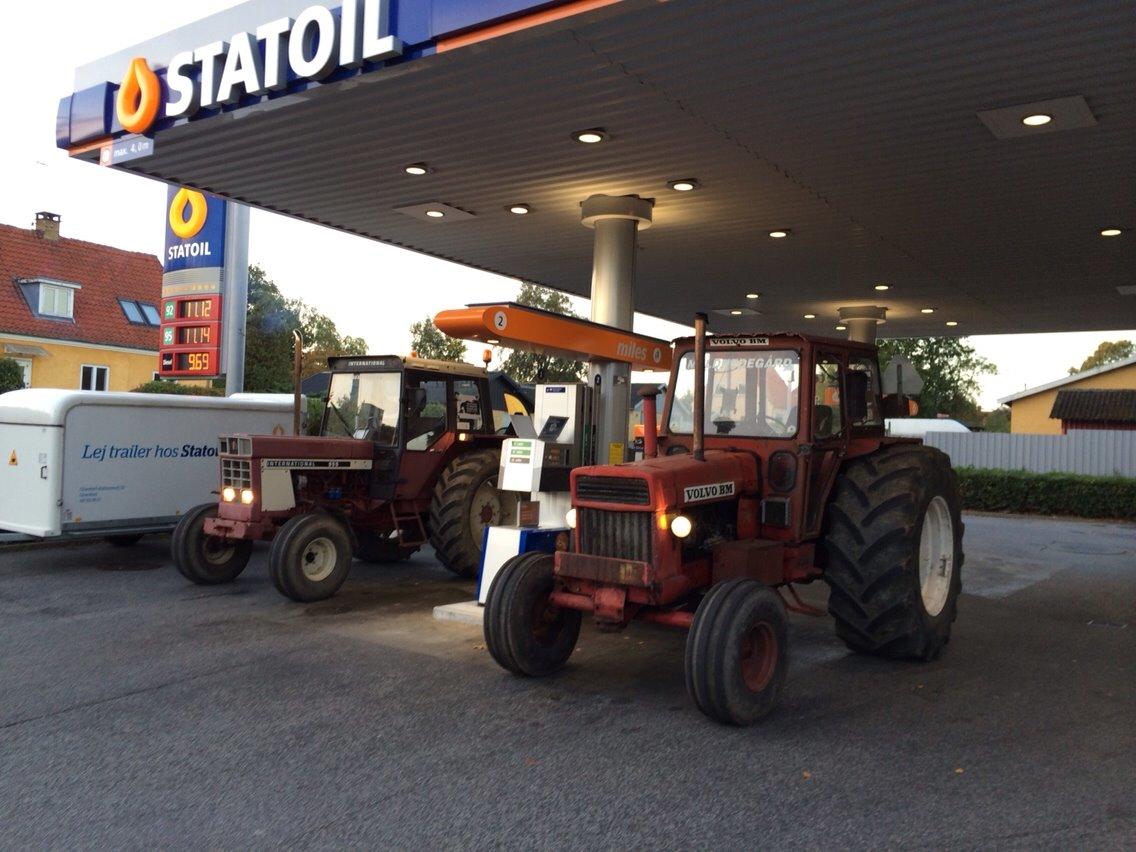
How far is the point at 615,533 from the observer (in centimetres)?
563

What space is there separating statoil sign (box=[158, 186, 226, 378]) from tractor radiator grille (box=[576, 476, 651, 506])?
9938 mm

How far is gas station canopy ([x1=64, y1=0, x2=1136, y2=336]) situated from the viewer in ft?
20.0

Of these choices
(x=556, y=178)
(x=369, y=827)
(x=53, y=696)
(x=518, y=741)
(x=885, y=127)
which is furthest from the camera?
(x=556, y=178)

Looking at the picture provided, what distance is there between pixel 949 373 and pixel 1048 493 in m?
48.2

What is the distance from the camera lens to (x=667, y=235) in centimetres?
1189

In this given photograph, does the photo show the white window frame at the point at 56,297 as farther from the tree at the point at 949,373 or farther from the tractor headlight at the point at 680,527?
the tree at the point at 949,373

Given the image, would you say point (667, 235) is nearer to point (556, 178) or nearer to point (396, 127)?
point (556, 178)

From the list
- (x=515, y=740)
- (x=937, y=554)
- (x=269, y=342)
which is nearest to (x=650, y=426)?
(x=515, y=740)

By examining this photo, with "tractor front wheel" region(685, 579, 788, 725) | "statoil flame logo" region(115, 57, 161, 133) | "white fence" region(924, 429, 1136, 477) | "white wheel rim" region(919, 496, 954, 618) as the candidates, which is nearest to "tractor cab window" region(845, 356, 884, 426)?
"white wheel rim" region(919, 496, 954, 618)

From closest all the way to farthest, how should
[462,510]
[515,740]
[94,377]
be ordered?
[515,740], [462,510], [94,377]

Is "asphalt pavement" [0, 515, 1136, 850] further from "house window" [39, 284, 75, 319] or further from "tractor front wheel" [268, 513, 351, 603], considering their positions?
"house window" [39, 284, 75, 319]

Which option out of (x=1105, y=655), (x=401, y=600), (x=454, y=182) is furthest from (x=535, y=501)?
(x=1105, y=655)

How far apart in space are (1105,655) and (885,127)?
442 centimetres

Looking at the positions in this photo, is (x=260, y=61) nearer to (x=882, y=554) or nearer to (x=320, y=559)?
(x=320, y=559)
